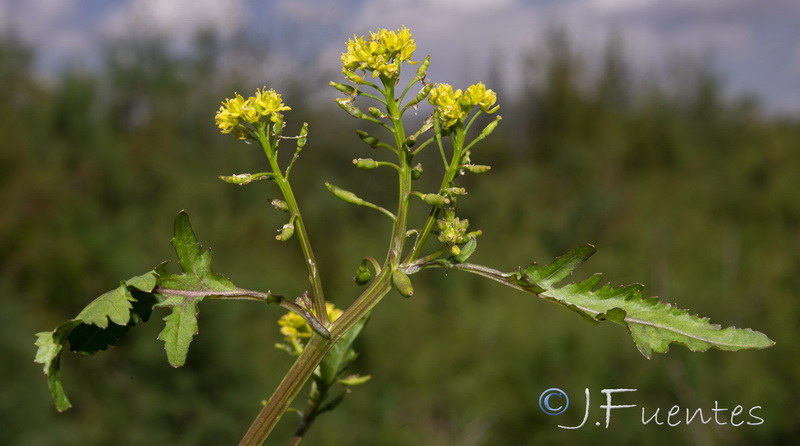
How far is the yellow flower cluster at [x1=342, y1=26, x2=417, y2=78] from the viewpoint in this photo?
5.47 ft

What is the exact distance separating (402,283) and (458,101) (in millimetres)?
520

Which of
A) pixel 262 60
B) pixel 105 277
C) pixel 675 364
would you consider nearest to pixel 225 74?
pixel 262 60

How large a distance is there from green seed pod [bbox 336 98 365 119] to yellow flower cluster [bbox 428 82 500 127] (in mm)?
191

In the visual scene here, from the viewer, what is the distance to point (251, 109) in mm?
1643

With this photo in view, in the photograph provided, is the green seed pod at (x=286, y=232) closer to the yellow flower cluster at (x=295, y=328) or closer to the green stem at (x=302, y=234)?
the green stem at (x=302, y=234)

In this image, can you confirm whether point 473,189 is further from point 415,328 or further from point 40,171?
point 40,171

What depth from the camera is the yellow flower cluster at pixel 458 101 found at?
1.65 meters

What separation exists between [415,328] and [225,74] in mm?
20453

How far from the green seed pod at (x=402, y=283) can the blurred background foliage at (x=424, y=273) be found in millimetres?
22094

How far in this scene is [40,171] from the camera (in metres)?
32.1

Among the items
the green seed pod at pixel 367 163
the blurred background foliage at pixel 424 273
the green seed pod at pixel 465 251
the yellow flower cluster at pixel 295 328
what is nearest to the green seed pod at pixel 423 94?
the green seed pod at pixel 367 163
